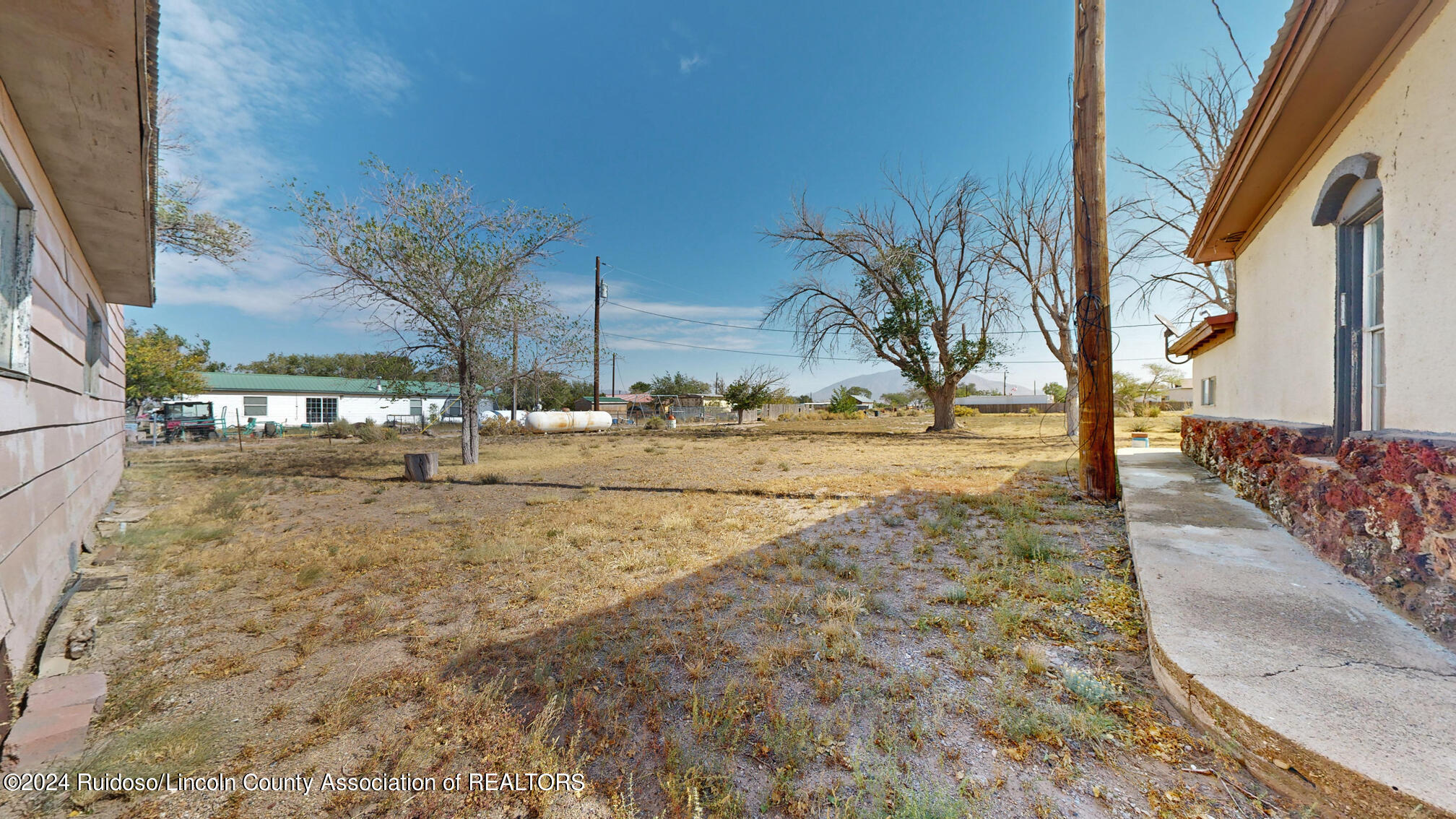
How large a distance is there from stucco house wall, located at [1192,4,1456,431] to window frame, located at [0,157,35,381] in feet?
23.0

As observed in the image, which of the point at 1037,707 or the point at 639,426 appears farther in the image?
the point at 639,426

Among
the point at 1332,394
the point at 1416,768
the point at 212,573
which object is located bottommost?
the point at 212,573

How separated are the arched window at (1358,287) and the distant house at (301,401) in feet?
101

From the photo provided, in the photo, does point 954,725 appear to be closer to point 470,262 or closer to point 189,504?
point 189,504

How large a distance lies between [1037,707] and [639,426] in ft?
85.8

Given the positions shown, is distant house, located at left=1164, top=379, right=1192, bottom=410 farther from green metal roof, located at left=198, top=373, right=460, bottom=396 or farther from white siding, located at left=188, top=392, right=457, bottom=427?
green metal roof, located at left=198, top=373, right=460, bottom=396

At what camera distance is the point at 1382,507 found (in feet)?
8.01

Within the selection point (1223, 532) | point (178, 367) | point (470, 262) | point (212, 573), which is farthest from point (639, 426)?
point (1223, 532)

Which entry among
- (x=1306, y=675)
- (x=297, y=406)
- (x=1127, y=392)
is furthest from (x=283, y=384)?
(x=1127, y=392)

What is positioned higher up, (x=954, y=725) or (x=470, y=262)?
(x=470, y=262)

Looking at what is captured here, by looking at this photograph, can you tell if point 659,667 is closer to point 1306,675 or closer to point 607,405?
point 1306,675

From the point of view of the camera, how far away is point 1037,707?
6.63 ft

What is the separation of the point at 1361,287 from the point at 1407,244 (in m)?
0.96

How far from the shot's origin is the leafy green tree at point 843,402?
34.9m
